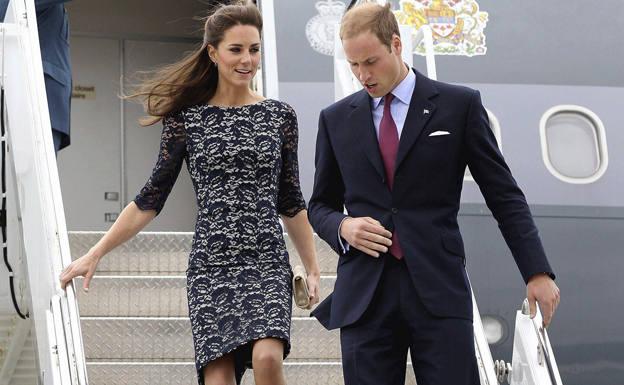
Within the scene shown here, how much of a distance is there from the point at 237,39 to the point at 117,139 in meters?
6.72

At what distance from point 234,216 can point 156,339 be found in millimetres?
1693

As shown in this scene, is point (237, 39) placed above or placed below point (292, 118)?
above

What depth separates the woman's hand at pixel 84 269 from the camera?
342 cm

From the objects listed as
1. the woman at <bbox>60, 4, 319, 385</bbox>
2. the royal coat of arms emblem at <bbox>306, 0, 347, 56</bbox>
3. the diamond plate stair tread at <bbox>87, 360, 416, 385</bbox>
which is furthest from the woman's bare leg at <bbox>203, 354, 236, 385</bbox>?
the royal coat of arms emblem at <bbox>306, 0, 347, 56</bbox>

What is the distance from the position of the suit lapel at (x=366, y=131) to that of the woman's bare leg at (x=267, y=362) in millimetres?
583

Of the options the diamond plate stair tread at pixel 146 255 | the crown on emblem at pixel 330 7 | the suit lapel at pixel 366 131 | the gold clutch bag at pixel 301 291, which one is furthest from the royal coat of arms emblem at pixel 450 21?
the suit lapel at pixel 366 131

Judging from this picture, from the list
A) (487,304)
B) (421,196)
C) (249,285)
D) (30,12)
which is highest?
(30,12)

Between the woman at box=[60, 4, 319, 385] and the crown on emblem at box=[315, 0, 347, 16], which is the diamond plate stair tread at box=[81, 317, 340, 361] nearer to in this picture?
the woman at box=[60, 4, 319, 385]

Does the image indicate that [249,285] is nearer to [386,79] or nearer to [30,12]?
[386,79]

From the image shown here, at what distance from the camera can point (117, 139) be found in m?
9.96

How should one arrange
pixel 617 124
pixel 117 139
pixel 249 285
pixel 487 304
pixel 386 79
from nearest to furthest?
pixel 386 79
pixel 249 285
pixel 487 304
pixel 617 124
pixel 117 139

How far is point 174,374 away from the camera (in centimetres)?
474

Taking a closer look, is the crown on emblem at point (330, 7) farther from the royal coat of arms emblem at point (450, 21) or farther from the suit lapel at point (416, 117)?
the suit lapel at point (416, 117)

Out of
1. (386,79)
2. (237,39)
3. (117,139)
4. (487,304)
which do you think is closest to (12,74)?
(237,39)
